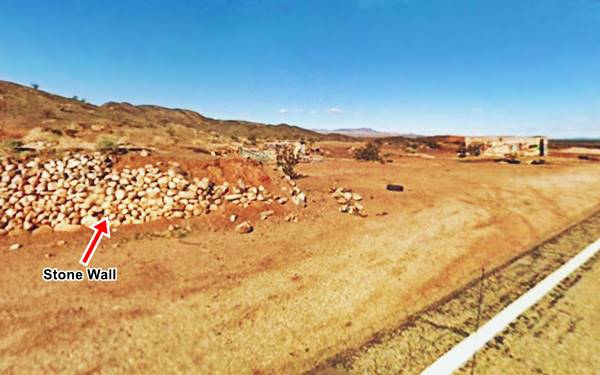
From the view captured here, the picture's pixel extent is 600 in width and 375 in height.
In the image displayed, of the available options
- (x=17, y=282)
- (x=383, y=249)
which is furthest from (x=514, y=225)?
(x=17, y=282)

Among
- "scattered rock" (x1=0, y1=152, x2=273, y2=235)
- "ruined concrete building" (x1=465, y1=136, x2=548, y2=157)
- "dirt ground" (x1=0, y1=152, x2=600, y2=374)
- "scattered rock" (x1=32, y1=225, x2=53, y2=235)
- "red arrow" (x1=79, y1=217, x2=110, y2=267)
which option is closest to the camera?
"dirt ground" (x1=0, y1=152, x2=600, y2=374)

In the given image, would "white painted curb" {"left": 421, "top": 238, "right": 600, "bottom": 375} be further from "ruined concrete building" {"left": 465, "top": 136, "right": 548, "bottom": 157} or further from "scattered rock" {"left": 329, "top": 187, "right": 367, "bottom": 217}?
"ruined concrete building" {"left": 465, "top": 136, "right": 548, "bottom": 157}

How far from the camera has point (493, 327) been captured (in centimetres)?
442

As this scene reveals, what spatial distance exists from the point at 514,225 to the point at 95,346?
1129 centimetres

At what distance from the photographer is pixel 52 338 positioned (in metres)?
4.62

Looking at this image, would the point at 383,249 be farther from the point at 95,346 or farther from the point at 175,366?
the point at 95,346

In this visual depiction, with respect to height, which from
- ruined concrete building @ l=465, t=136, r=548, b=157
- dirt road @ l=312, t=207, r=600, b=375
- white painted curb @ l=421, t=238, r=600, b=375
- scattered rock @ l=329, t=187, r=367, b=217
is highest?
ruined concrete building @ l=465, t=136, r=548, b=157

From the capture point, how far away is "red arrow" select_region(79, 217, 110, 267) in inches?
300

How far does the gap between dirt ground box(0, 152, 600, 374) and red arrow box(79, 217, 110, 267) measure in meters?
0.19

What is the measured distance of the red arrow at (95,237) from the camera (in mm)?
7613

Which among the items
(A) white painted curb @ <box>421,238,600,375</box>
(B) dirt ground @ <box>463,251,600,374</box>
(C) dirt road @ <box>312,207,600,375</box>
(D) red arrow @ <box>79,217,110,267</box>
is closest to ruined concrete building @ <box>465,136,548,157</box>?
(A) white painted curb @ <box>421,238,600,375</box>

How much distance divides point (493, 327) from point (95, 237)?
356 inches

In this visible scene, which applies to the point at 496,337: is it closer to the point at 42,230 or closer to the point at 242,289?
the point at 242,289

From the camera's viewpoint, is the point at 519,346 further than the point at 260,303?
No
